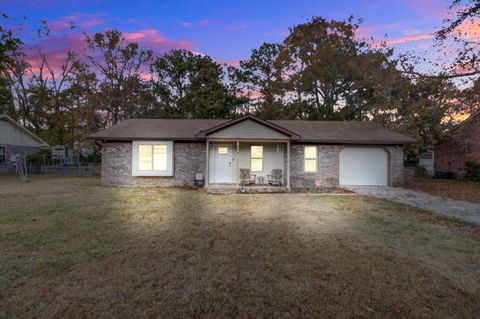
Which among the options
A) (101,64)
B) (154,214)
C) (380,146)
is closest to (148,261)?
(154,214)

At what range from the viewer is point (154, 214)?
Answer: 7328 millimetres

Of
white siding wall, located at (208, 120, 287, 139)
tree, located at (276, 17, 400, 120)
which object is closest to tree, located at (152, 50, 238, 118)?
tree, located at (276, 17, 400, 120)

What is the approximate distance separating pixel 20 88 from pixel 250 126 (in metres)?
32.0

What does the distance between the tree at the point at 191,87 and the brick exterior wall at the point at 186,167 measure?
46.6ft

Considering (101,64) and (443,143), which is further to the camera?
(101,64)

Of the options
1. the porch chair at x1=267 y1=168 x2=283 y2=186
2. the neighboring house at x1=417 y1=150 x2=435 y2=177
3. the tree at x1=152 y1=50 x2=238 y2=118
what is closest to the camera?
the porch chair at x1=267 y1=168 x2=283 y2=186

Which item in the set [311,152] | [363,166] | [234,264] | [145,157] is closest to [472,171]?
[363,166]

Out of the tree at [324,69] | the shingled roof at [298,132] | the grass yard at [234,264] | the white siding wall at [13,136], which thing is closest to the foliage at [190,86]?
the tree at [324,69]

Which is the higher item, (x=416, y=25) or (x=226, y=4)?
(x=226, y=4)

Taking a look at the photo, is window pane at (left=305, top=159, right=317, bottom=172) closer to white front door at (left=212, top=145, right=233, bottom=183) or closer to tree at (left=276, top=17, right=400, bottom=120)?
white front door at (left=212, top=145, right=233, bottom=183)

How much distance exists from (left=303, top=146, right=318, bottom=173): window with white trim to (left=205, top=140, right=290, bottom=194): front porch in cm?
107

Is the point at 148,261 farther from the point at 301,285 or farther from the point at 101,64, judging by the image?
the point at 101,64

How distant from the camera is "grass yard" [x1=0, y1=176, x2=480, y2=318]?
2.84m

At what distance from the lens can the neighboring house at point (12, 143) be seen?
20.3 meters
